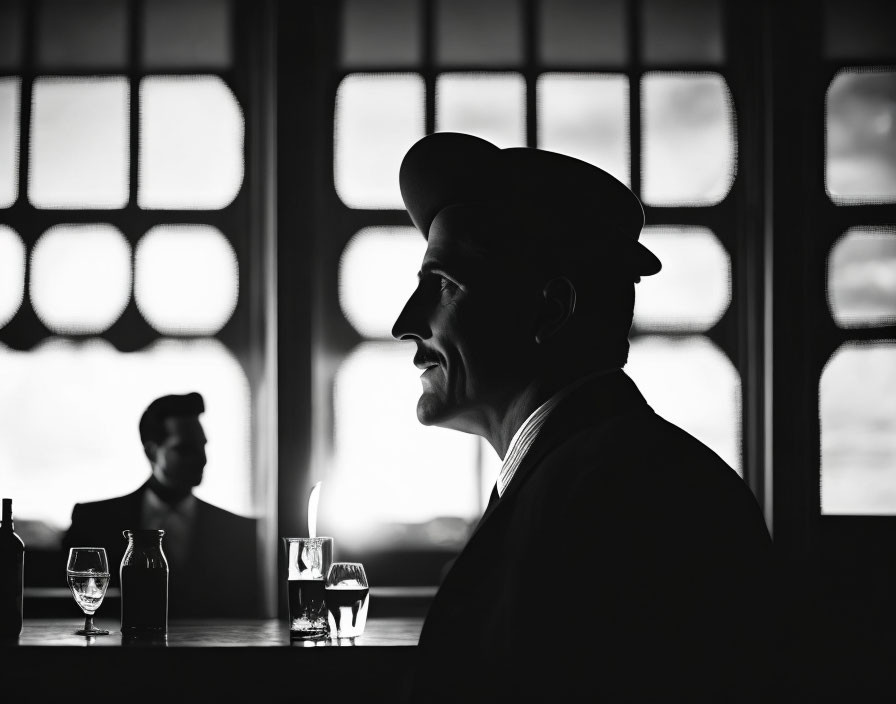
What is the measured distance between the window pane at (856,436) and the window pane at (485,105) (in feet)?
3.34

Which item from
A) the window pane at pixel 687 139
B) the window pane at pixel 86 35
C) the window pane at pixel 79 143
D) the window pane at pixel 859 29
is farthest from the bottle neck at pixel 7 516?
the window pane at pixel 859 29

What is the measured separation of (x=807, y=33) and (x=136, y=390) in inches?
76.0

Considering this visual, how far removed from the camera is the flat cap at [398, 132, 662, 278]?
1045 mm

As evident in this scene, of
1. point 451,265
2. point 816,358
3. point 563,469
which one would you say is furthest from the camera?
point 816,358

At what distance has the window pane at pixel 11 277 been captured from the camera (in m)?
2.41

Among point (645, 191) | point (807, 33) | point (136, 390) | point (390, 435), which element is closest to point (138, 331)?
point (136, 390)

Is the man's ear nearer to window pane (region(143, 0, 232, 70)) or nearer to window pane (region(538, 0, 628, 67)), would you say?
window pane (region(538, 0, 628, 67))

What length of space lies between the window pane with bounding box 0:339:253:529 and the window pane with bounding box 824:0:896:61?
176 cm

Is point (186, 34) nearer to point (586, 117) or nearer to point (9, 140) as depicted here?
point (9, 140)

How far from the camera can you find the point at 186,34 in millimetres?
2445

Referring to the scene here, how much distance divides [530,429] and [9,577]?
1.44 m

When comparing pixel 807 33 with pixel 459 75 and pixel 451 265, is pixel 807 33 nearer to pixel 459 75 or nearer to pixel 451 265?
pixel 459 75

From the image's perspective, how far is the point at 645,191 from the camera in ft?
7.97

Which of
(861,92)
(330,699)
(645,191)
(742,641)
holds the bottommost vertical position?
(330,699)
